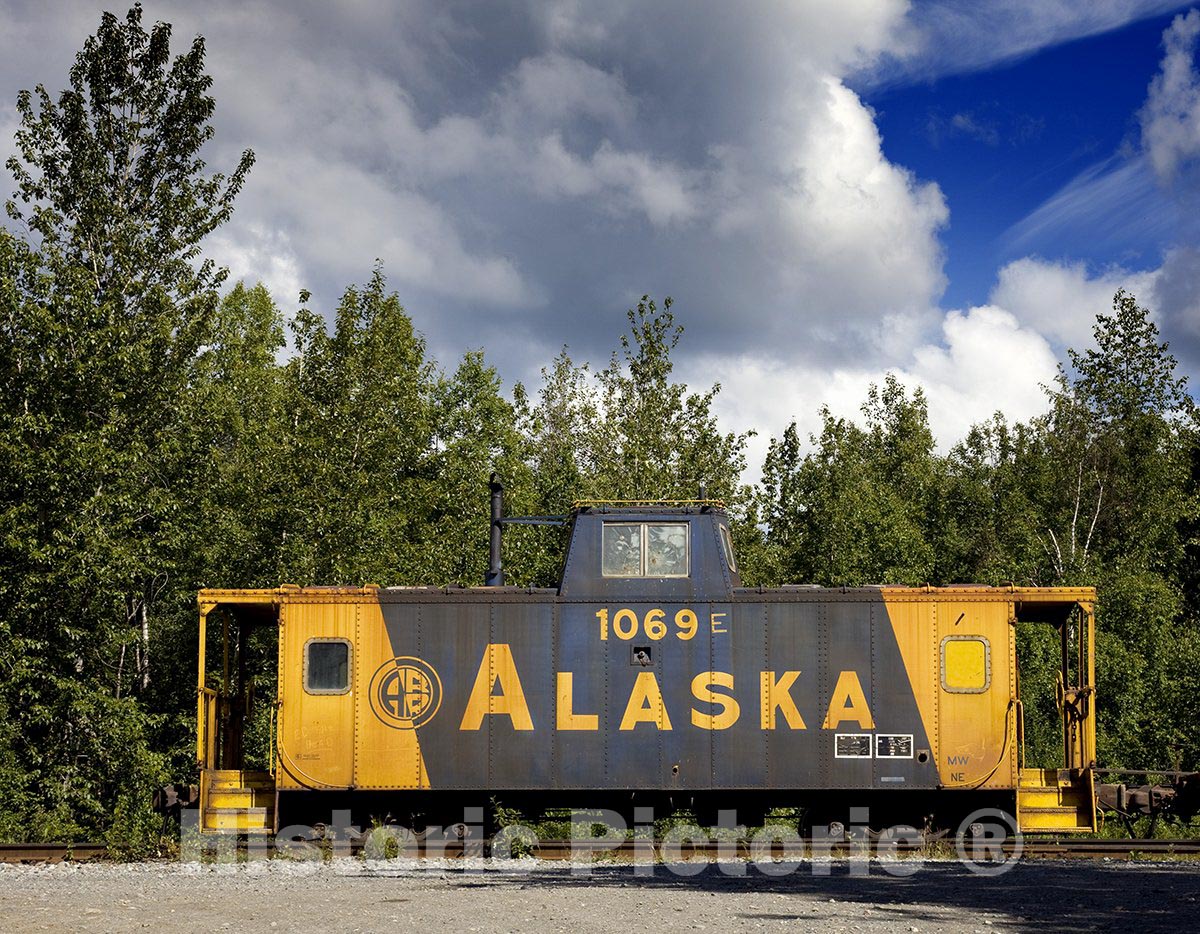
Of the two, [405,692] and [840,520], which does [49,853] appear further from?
[840,520]

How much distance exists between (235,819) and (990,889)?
33.5ft

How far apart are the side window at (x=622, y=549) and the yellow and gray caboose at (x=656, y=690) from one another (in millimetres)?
31

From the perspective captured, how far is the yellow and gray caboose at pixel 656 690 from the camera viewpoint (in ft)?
54.9

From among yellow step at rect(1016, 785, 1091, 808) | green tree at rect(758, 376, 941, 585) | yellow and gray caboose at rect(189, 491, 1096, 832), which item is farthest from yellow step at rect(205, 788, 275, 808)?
green tree at rect(758, 376, 941, 585)

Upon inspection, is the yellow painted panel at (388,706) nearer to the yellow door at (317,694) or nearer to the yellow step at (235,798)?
the yellow door at (317,694)

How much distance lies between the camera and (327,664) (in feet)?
55.8

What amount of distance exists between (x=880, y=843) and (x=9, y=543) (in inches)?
632

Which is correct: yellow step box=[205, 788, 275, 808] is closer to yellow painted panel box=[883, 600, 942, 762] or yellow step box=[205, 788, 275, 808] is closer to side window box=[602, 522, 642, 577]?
side window box=[602, 522, 642, 577]

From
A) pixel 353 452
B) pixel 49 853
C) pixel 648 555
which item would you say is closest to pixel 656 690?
pixel 648 555

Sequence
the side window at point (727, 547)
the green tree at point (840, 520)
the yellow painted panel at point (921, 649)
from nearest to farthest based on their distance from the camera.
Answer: the yellow painted panel at point (921, 649)
the side window at point (727, 547)
the green tree at point (840, 520)

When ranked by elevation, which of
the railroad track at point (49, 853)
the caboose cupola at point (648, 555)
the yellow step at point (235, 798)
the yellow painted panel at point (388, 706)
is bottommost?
the railroad track at point (49, 853)

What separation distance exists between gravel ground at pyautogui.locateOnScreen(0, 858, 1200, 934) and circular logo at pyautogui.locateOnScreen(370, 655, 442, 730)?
222 cm
